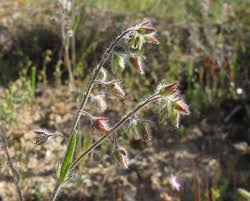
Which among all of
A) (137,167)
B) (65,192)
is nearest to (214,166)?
(137,167)

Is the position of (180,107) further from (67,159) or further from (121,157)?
(67,159)

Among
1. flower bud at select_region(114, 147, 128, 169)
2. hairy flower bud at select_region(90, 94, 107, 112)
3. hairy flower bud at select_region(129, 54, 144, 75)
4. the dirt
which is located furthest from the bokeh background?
hairy flower bud at select_region(129, 54, 144, 75)

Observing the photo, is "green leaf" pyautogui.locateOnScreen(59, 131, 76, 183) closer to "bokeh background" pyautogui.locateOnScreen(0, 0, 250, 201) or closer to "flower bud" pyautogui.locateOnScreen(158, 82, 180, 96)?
"flower bud" pyautogui.locateOnScreen(158, 82, 180, 96)

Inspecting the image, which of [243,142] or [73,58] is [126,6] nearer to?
[73,58]

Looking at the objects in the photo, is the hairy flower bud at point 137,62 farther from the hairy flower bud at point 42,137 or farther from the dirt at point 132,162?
the dirt at point 132,162

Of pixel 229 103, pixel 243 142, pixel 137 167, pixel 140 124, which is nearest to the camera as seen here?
pixel 140 124
